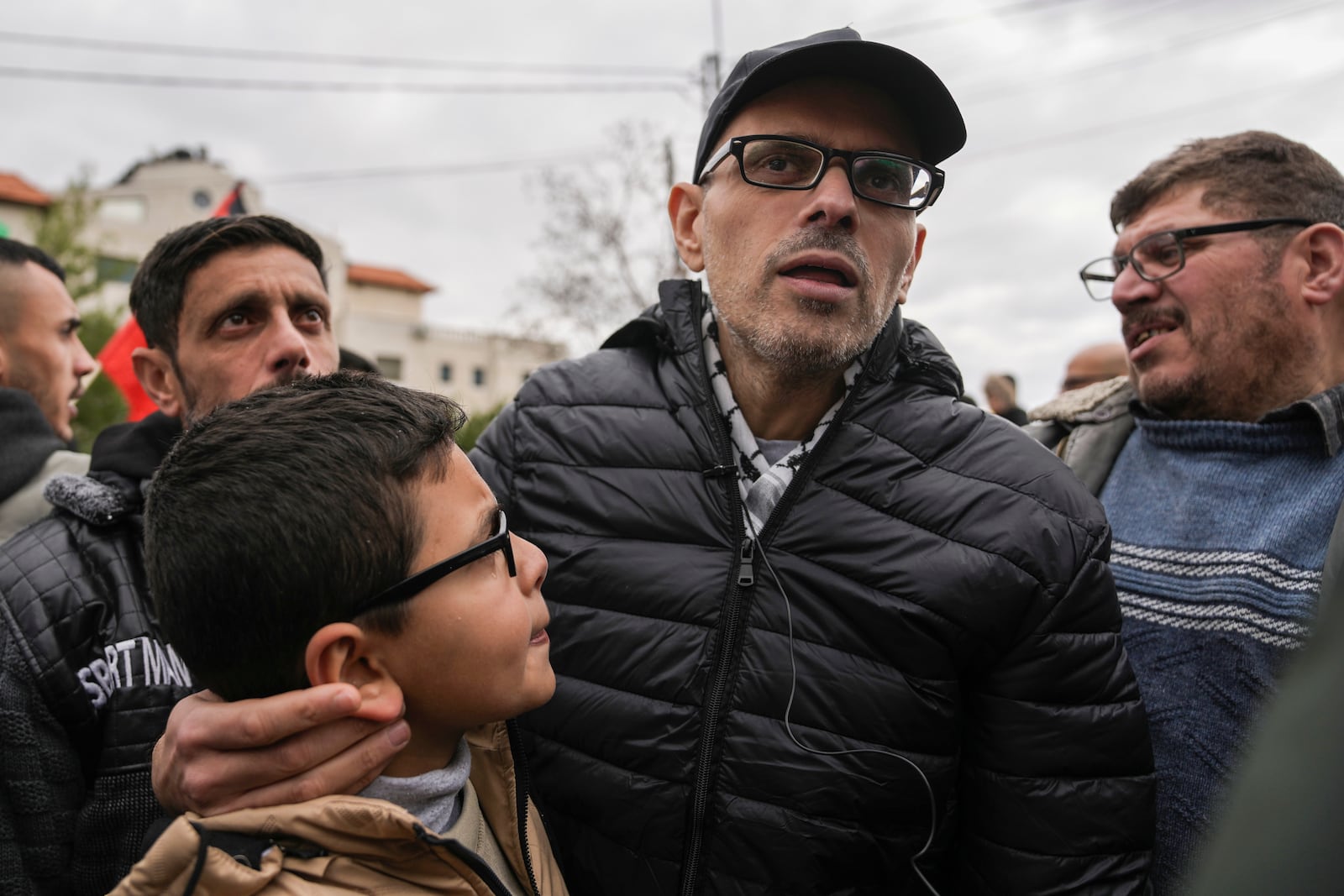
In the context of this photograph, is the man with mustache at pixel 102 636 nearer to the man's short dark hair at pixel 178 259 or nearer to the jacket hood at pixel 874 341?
the man's short dark hair at pixel 178 259

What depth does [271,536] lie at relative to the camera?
1224mm

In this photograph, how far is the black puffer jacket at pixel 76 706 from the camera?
1564mm

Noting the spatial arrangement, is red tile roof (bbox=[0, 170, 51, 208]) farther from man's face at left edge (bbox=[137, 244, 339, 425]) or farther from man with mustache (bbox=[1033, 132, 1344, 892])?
man with mustache (bbox=[1033, 132, 1344, 892])

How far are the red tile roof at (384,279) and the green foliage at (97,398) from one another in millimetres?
26948

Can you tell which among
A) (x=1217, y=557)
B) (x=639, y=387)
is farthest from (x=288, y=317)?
(x=1217, y=557)

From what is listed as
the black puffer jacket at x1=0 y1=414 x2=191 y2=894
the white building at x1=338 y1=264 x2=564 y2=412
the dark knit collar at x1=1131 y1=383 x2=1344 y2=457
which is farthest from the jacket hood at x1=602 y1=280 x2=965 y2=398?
the white building at x1=338 y1=264 x2=564 y2=412

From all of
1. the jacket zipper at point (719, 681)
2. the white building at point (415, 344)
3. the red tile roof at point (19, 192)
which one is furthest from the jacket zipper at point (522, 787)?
the red tile roof at point (19, 192)

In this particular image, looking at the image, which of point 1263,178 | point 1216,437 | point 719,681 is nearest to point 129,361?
point 719,681

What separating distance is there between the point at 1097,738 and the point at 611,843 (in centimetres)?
97

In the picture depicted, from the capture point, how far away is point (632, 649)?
1694 mm

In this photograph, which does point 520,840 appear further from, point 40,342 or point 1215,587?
point 40,342

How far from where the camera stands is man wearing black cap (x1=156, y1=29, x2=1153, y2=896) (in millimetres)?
1559

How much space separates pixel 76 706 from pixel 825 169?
1921 mm

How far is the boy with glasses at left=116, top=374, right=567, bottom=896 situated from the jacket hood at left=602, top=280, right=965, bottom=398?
77 cm
